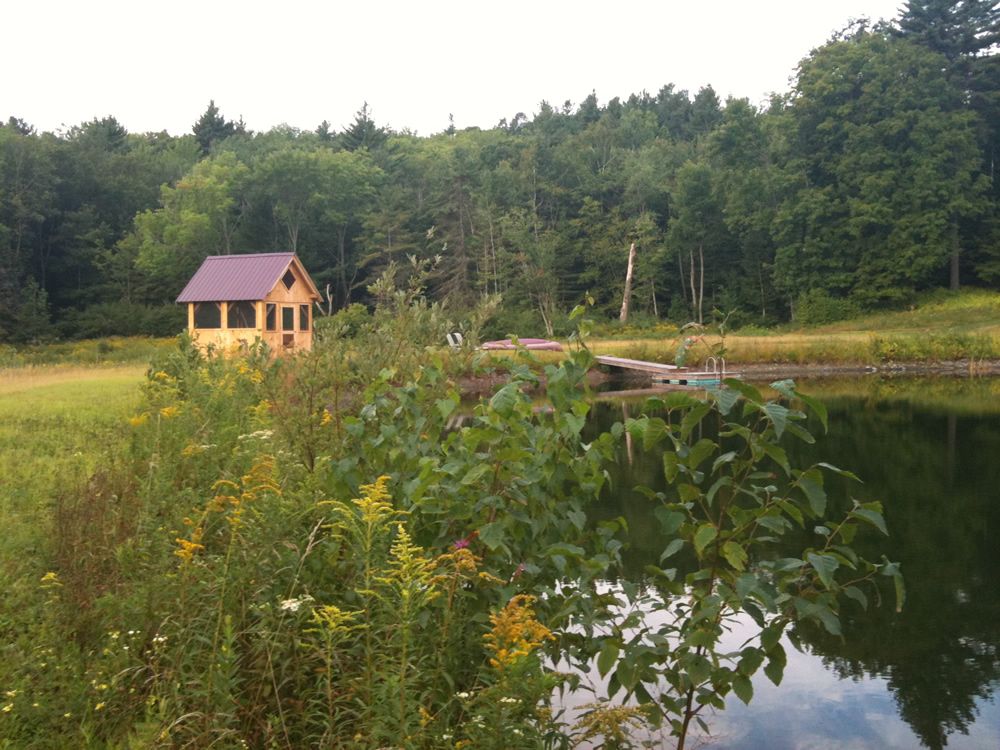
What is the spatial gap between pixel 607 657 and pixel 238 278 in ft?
81.1

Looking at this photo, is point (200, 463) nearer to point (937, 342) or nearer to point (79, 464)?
point (79, 464)

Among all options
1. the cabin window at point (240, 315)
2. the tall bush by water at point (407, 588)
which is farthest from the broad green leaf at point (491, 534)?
the cabin window at point (240, 315)

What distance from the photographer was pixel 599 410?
21.1 metres

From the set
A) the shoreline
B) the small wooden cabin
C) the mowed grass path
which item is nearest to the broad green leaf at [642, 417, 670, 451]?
the mowed grass path

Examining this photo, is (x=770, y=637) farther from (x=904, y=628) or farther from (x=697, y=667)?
(x=904, y=628)

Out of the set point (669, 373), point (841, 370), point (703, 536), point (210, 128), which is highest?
point (210, 128)

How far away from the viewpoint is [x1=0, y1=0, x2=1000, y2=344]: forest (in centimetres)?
4809

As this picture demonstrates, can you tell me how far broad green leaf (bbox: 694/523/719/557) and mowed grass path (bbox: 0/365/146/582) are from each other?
3.36 m

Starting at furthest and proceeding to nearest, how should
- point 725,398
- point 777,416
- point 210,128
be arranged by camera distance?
point 210,128 → point 725,398 → point 777,416

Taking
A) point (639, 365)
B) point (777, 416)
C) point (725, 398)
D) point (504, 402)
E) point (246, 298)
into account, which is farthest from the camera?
point (639, 365)

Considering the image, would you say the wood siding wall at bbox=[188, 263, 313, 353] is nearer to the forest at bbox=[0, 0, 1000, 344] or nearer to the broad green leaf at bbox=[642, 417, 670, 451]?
the forest at bbox=[0, 0, 1000, 344]

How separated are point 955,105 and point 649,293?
68.3 feet

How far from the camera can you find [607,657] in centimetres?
380

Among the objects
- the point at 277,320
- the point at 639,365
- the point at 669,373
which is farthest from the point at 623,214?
the point at 277,320
